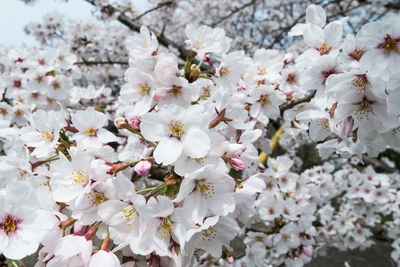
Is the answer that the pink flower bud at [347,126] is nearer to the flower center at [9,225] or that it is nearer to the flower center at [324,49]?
the flower center at [324,49]

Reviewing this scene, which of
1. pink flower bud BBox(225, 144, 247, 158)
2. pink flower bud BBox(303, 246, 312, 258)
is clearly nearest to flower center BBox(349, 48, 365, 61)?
pink flower bud BBox(225, 144, 247, 158)

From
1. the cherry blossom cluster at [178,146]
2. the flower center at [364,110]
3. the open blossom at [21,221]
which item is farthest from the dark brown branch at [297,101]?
the open blossom at [21,221]

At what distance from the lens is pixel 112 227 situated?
0.87m

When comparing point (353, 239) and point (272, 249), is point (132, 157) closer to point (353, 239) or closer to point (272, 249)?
point (272, 249)

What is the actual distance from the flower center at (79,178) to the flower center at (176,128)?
30 cm

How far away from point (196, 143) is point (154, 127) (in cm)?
18

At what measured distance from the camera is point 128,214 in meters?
0.89

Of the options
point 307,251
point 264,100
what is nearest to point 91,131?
point 264,100

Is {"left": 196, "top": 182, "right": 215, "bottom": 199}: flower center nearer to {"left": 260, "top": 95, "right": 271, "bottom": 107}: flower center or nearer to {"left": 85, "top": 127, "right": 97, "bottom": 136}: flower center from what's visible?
{"left": 85, "top": 127, "right": 97, "bottom": 136}: flower center

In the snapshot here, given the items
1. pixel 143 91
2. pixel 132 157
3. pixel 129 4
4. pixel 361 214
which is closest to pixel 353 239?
pixel 361 214

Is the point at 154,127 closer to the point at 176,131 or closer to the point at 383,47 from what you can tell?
the point at 176,131

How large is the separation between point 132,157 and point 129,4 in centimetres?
393

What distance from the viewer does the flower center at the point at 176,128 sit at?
94 centimetres

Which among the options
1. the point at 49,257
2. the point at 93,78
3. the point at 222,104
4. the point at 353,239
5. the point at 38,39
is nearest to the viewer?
the point at 49,257
